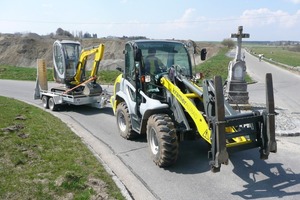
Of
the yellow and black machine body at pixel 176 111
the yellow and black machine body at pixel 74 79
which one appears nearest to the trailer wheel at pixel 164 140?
the yellow and black machine body at pixel 176 111

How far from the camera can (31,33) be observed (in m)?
78.9

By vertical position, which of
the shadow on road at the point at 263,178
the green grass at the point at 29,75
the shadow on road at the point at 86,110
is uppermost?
Answer: the green grass at the point at 29,75

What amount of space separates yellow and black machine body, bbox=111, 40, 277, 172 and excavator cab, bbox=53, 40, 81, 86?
441cm

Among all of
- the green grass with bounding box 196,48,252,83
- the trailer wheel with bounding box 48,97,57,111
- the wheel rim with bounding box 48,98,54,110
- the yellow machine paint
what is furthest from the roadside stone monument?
the wheel rim with bounding box 48,98,54,110

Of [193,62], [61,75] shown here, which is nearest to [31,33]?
[61,75]

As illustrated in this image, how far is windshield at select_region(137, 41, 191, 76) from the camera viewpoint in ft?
25.6

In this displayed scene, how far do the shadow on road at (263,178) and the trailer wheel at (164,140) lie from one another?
1.34 meters

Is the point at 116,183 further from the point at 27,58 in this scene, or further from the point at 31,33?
the point at 31,33

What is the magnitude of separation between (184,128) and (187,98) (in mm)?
650

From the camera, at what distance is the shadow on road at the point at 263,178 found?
5.36 metres

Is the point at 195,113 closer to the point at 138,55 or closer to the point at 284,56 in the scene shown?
the point at 138,55

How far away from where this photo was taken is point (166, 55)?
7.94 m

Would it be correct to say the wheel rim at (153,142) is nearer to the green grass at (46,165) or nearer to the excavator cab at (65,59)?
the green grass at (46,165)

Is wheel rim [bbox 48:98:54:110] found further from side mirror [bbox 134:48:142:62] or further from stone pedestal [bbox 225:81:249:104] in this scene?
stone pedestal [bbox 225:81:249:104]
